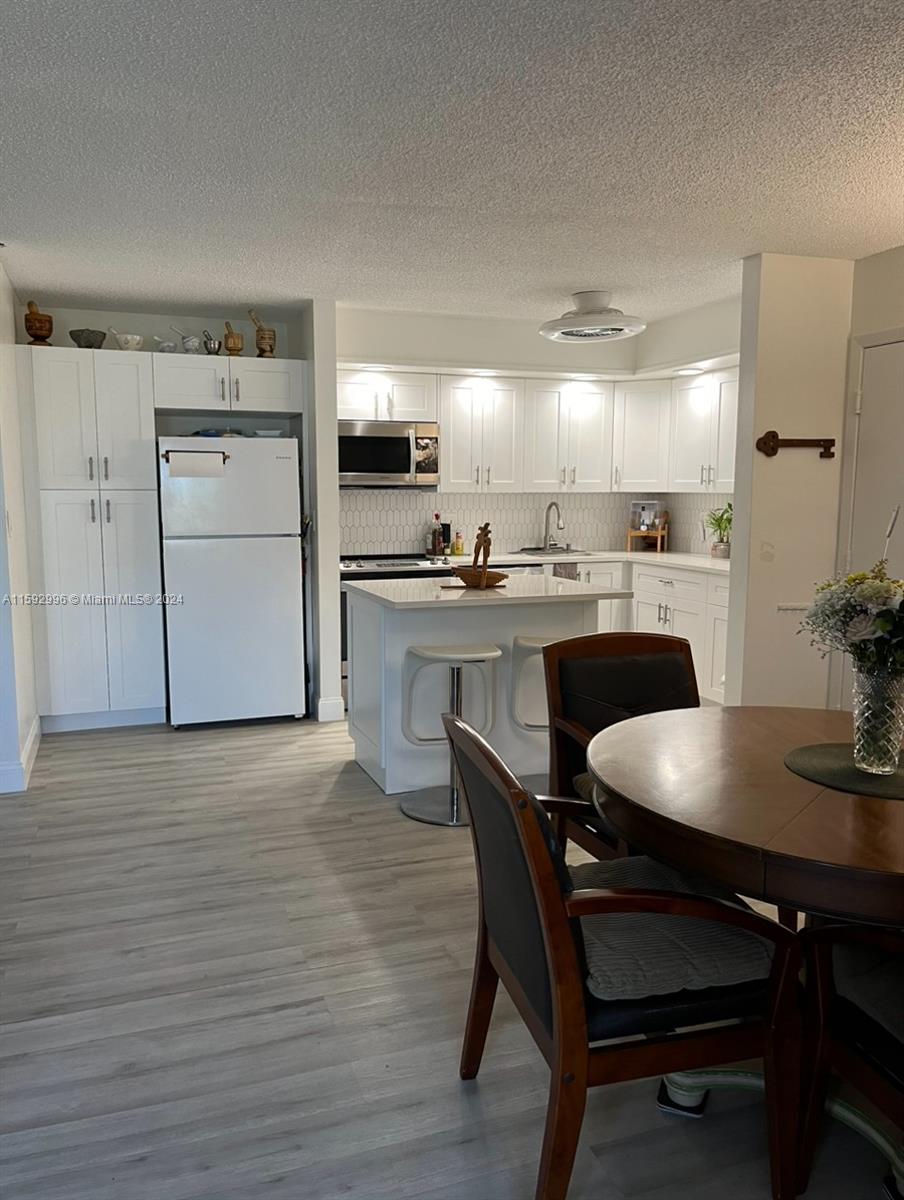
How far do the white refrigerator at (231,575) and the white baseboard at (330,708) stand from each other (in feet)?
0.65

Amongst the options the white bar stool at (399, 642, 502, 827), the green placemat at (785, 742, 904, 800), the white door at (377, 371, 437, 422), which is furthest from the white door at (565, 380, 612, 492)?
the green placemat at (785, 742, 904, 800)

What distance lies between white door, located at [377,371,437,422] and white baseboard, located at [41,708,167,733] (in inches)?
95.6

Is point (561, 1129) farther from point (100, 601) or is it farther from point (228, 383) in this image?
point (228, 383)

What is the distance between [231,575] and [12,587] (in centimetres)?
127

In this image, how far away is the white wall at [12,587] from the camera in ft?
13.3

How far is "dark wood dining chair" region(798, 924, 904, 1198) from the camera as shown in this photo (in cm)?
157

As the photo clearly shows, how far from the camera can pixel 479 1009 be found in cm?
206

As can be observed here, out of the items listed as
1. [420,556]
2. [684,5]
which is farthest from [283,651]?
[684,5]

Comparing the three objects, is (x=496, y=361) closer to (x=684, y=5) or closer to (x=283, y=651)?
(x=283, y=651)

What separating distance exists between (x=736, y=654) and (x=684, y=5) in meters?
3.06

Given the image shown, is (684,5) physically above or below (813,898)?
above

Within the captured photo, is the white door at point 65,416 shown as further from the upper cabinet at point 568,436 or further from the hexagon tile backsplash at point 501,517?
the upper cabinet at point 568,436

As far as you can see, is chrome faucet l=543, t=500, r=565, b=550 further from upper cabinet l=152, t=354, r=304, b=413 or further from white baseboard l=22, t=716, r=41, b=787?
white baseboard l=22, t=716, r=41, b=787

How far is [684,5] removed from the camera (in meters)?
1.93
